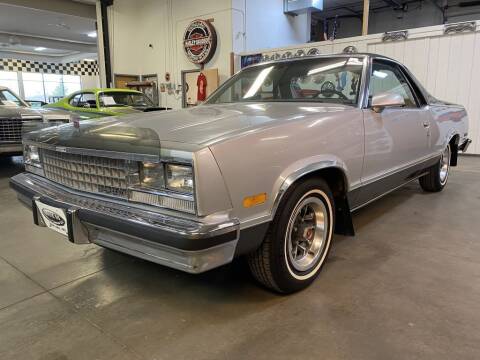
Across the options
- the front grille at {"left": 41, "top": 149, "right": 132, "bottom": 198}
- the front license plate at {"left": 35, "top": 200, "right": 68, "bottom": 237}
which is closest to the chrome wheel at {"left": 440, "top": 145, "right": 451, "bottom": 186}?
the front grille at {"left": 41, "top": 149, "right": 132, "bottom": 198}

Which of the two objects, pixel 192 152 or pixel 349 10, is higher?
pixel 349 10

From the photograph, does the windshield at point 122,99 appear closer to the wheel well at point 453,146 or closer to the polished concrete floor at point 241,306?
the polished concrete floor at point 241,306

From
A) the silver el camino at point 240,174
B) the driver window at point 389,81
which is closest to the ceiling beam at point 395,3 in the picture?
the driver window at point 389,81

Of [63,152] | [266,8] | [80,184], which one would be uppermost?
[266,8]

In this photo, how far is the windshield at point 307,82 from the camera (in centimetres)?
251

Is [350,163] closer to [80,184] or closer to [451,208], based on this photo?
[80,184]

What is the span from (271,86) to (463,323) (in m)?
1.93

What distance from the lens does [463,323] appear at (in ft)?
5.63

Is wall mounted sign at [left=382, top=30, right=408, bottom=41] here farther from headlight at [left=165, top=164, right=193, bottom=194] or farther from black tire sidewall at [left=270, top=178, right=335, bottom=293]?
headlight at [left=165, top=164, right=193, bottom=194]

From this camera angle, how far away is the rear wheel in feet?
13.1

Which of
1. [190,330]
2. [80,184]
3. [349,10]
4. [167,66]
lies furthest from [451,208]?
[349,10]

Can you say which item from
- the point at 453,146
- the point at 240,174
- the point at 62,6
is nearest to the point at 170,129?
the point at 240,174

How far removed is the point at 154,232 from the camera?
147 cm

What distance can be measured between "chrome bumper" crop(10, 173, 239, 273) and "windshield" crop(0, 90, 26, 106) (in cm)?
552
